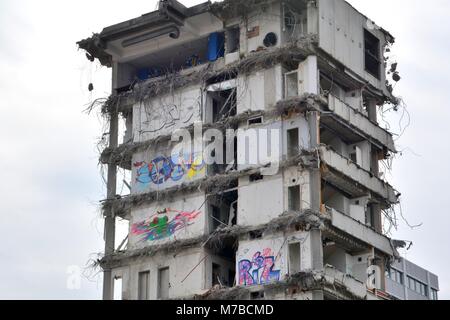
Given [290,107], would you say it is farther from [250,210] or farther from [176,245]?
[176,245]

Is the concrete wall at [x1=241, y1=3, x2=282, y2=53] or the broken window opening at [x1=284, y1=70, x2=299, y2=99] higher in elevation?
the concrete wall at [x1=241, y1=3, x2=282, y2=53]

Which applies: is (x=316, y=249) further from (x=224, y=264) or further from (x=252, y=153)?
(x=252, y=153)

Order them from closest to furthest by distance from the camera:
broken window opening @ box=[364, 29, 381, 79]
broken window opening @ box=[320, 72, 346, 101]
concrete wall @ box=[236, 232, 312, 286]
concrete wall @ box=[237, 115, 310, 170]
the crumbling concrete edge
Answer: concrete wall @ box=[236, 232, 312, 286], the crumbling concrete edge, concrete wall @ box=[237, 115, 310, 170], broken window opening @ box=[320, 72, 346, 101], broken window opening @ box=[364, 29, 381, 79]

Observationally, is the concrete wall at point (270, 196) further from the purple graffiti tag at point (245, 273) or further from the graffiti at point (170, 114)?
the graffiti at point (170, 114)

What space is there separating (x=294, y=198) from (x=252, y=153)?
11.8 feet

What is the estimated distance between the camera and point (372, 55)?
7088 cm

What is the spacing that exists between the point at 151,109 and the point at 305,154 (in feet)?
39.3

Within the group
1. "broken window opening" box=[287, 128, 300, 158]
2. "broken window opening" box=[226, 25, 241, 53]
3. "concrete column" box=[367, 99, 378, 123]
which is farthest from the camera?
"concrete column" box=[367, 99, 378, 123]

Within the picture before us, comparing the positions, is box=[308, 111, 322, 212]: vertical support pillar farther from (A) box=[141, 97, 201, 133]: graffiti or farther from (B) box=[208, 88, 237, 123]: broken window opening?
(A) box=[141, 97, 201, 133]: graffiti

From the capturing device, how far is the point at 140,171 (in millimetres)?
68250

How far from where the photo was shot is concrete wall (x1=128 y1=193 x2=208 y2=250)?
6425 cm

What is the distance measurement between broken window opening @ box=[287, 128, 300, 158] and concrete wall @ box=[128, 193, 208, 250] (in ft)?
18.4

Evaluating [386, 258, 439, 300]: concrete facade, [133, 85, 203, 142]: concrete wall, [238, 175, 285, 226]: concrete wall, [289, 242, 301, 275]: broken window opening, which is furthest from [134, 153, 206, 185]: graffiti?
[386, 258, 439, 300]: concrete facade

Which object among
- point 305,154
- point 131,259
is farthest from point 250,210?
point 131,259
